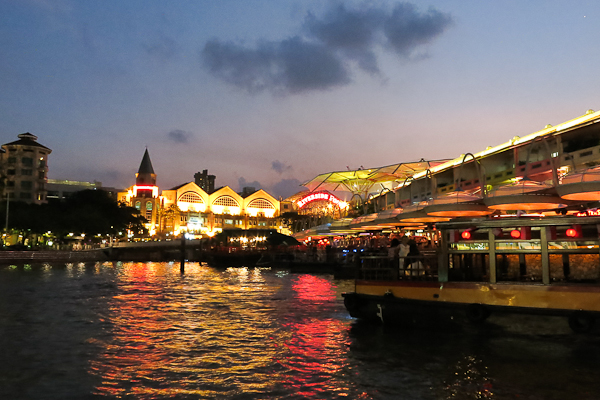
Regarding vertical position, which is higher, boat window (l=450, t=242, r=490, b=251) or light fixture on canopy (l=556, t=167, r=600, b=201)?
light fixture on canopy (l=556, t=167, r=600, b=201)

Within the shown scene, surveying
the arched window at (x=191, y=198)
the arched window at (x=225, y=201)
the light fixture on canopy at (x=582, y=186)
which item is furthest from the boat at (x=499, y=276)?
the arched window at (x=225, y=201)

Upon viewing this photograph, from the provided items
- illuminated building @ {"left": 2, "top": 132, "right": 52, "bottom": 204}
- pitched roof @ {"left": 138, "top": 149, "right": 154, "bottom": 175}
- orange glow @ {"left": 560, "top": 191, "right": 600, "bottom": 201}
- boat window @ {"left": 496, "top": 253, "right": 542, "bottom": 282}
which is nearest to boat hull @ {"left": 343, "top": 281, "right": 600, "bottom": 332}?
boat window @ {"left": 496, "top": 253, "right": 542, "bottom": 282}

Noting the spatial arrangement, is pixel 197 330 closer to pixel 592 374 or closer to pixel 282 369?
pixel 282 369

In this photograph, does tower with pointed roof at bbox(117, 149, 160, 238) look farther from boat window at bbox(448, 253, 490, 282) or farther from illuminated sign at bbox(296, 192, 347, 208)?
boat window at bbox(448, 253, 490, 282)

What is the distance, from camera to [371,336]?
1162 cm

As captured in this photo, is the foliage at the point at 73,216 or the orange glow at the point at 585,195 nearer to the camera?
the orange glow at the point at 585,195

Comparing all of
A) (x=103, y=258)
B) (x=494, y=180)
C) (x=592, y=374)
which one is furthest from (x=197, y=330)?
(x=103, y=258)

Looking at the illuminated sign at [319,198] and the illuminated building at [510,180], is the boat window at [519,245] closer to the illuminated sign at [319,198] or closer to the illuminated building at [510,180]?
the illuminated building at [510,180]

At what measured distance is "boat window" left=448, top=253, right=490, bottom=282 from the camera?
12.0 metres

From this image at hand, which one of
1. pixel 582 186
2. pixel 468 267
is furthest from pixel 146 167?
pixel 582 186

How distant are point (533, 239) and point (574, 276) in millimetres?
1168

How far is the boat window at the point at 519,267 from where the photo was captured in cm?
1118

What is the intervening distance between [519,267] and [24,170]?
90.7 meters

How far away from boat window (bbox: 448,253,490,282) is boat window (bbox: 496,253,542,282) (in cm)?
31
